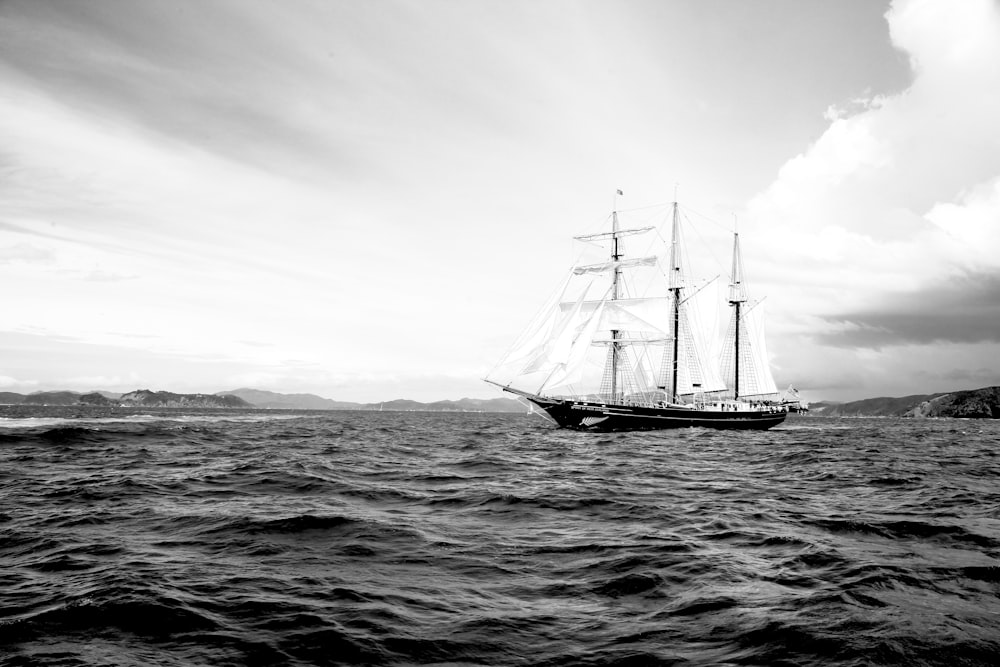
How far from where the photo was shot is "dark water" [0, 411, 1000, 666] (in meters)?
7.75

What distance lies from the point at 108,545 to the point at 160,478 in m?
11.6

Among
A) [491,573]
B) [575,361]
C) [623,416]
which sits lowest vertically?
[491,573]

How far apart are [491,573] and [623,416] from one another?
6962cm

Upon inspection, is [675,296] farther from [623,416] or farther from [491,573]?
[491,573]

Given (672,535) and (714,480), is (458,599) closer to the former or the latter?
(672,535)

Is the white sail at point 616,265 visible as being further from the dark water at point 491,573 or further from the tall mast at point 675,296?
the dark water at point 491,573

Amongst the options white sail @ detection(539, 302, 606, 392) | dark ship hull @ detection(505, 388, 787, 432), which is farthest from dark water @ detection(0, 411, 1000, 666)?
white sail @ detection(539, 302, 606, 392)

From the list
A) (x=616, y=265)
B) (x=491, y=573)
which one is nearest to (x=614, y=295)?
(x=616, y=265)

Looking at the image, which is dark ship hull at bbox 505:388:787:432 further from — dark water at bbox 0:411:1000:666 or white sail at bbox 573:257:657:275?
dark water at bbox 0:411:1000:666

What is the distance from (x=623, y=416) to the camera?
78.8 metres

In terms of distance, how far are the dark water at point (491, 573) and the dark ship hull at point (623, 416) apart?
55.6 meters

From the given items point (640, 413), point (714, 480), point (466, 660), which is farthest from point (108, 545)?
point (640, 413)

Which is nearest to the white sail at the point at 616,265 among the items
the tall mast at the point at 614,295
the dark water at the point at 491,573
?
the tall mast at the point at 614,295

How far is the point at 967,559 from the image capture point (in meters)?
12.1
